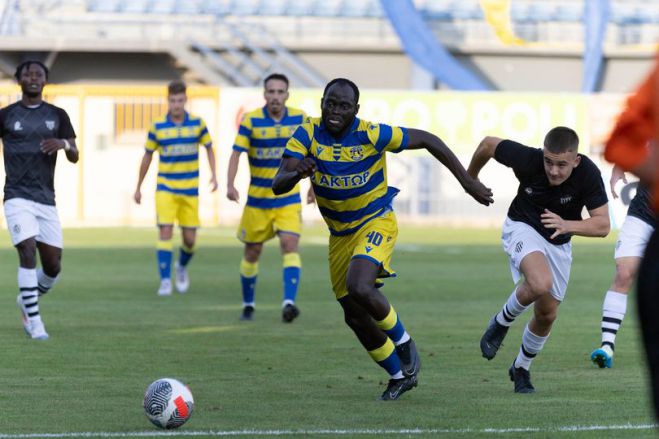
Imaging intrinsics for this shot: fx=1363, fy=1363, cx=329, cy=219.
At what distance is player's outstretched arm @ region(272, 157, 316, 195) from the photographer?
7.89 m

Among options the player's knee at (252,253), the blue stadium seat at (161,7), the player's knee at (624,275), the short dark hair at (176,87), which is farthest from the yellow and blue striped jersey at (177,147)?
the blue stadium seat at (161,7)

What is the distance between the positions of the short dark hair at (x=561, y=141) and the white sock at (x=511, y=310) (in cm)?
102

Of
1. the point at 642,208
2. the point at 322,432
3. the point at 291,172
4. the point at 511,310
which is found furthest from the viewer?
the point at 642,208

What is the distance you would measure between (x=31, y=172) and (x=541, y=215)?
4958 millimetres

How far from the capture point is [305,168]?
7883mm

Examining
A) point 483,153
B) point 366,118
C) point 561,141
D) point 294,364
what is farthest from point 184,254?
point 366,118

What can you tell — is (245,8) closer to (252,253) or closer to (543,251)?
(252,253)

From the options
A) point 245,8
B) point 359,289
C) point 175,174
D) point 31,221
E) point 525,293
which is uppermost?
point 359,289

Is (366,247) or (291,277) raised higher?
(366,247)

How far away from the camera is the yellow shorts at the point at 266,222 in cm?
1375

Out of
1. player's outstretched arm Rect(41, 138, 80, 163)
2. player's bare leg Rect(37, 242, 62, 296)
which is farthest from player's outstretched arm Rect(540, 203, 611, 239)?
player's bare leg Rect(37, 242, 62, 296)

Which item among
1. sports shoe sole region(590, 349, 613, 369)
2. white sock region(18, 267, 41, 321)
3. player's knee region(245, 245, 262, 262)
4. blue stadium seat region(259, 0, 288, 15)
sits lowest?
blue stadium seat region(259, 0, 288, 15)

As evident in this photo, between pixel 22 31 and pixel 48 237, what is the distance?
30.2m

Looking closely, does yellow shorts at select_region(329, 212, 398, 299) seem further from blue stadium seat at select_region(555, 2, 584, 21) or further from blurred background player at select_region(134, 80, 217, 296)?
blue stadium seat at select_region(555, 2, 584, 21)
